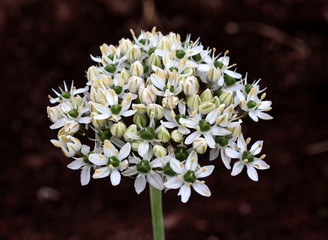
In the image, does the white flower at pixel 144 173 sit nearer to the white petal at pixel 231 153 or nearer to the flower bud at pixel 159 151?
the flower bud at pixel 159 151

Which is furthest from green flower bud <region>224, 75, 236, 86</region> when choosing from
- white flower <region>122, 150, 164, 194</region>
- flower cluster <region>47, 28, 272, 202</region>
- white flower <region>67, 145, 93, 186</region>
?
white flower <region>67, 145, 93, 186</region>

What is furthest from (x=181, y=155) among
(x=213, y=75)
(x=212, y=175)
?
(x=212, y=175)

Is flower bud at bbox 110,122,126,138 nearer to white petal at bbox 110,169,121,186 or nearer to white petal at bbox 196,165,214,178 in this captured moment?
white petal at bbox 110,169,121,186
